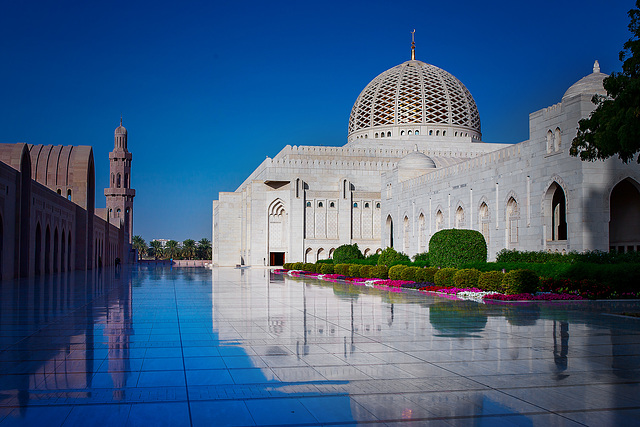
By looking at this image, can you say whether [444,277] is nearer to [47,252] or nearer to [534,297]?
[534,297]

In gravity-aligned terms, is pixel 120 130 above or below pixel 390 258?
above

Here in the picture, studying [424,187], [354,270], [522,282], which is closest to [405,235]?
[424,187]

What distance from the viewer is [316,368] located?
18.8ft

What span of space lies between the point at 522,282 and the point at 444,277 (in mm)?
3902

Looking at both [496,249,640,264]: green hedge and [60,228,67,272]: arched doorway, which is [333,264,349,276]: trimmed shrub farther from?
[60,228,67,272]: arched doorway

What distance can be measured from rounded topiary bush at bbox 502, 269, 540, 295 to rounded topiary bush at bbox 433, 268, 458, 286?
334cm

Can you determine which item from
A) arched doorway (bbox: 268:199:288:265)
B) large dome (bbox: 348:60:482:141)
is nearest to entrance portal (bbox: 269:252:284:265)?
arched doorway (bbox: 268:199:288:265)

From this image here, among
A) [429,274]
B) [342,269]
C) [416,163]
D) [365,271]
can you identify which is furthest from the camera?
[416,163]

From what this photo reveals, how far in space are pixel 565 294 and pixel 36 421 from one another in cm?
1280

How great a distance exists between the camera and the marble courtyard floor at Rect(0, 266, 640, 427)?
4.23 metres

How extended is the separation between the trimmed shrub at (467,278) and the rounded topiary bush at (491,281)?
1.70 feet

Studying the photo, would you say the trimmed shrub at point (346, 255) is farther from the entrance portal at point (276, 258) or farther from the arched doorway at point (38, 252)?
the entrance portal at point (276, 258)

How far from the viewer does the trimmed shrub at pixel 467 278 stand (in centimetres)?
1648

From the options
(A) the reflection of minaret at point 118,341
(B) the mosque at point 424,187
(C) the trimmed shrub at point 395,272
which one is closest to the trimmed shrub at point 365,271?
(C) the trimmed shrub at point 395,272
